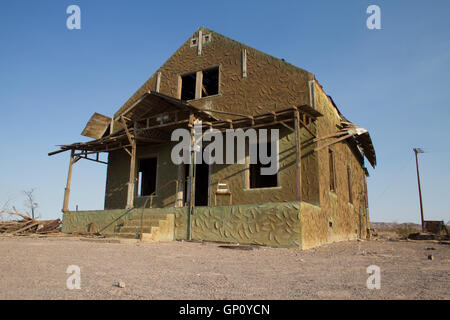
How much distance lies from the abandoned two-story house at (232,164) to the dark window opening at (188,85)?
62 millimetres

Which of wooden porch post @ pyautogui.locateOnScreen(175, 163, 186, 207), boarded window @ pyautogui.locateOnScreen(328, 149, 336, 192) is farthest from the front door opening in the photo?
boarded window @ pyautogui.locateOnScreen(328, 149, 336, 192)

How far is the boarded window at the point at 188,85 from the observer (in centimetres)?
1589

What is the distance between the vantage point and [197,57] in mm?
15320

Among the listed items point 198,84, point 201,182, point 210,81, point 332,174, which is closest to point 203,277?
point 332,174

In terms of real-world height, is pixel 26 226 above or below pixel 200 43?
below

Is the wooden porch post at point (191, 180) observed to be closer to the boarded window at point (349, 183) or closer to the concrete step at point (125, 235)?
the concrete step at point (125, 235)

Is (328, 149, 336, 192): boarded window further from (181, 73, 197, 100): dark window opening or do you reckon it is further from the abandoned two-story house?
(181, 73, 197, 100): dark window opening

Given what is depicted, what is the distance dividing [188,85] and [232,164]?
5.98m

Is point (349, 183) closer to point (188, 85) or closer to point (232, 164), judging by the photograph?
point (232, 164)

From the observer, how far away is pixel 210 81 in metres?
16.1

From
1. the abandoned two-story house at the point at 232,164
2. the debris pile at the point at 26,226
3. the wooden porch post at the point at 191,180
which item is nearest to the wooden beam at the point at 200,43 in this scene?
the abandoned two-story house at the point at 232,164
